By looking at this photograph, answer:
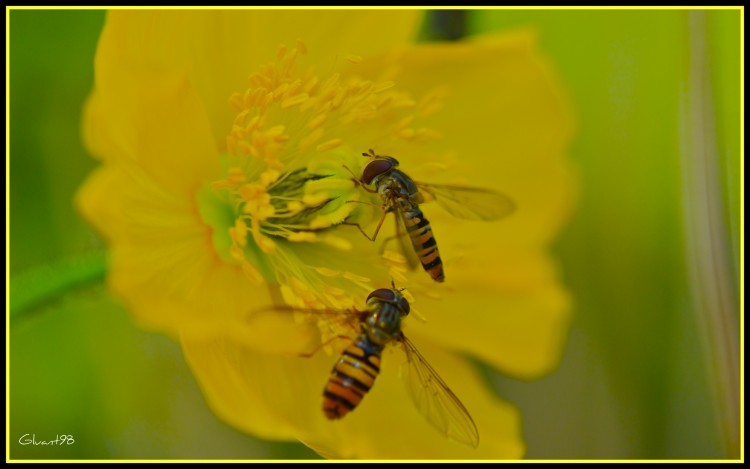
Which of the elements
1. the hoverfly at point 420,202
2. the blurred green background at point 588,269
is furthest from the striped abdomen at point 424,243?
the blurred green background at point 588,269

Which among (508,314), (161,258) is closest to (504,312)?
(508,314)

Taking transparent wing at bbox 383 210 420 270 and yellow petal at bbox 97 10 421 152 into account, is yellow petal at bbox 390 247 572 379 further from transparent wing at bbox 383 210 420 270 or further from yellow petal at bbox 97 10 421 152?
yellow petal at bbox 97 10 421 152

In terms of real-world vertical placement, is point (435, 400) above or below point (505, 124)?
below

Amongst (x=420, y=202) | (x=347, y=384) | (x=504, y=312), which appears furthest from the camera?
(x=504, y=312)

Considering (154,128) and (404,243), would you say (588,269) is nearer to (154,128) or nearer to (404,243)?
(404,243)

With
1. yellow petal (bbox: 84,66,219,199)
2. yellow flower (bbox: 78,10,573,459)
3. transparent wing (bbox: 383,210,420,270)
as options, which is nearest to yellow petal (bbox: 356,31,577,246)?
yellow flower (bbox: 78,10,573,459)

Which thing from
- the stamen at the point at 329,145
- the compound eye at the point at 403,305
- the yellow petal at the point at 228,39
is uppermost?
the yellow petal at the point at 228,39

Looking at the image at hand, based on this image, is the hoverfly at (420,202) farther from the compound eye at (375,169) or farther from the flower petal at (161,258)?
the flower petal at (161,258)

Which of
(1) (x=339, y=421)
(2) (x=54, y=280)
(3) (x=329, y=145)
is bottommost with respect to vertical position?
(1) (x=339, y=421)
